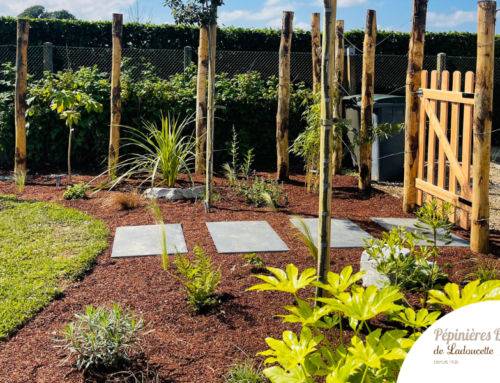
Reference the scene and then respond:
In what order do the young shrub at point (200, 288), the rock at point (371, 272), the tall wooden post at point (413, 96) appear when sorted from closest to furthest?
the young shrub at point (200, 288) → the rock at point (371, 272) → the tall wooden post at point (413, 96)

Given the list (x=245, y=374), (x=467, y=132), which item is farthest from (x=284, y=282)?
(x=467, y=132)

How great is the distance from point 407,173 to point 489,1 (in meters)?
2.16

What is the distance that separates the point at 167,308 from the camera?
3.40 m

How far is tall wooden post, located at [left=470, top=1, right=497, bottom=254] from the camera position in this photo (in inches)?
172

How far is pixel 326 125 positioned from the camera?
2877 millimetres

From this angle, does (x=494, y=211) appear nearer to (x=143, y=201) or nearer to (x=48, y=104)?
(x=143, y=201)

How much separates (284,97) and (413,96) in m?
2.29

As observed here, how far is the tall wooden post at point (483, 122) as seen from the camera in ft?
14.4

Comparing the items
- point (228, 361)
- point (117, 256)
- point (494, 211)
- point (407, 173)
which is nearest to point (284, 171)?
point (407, 173)

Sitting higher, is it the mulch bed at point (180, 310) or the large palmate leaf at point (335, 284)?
the large palmate leaf at point (335, 284)

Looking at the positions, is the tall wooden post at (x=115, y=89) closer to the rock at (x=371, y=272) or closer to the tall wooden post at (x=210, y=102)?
the tall wooden post at (x=210, y=102)

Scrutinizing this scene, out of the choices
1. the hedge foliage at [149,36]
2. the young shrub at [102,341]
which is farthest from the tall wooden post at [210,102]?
the hedge foliage at [149,36]

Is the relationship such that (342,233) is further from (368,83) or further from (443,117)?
(368,83)

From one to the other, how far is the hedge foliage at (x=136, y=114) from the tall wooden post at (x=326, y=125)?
5435 mm
